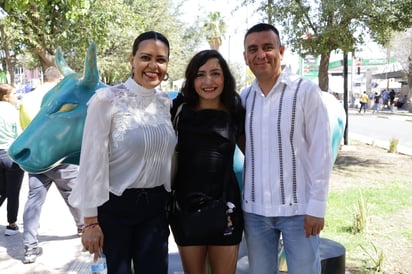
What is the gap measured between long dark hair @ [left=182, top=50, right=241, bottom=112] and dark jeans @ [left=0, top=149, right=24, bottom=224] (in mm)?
3455

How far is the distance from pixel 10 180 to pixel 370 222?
4.59 meters

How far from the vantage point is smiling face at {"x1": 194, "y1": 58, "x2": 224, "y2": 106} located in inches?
94.1

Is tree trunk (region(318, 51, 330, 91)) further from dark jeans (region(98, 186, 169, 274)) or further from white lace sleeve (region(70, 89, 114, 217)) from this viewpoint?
white lace sleeve (region(70, 89, 114, 217))

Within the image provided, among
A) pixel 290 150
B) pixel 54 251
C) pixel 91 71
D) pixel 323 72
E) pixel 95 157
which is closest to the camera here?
pixel 95 157

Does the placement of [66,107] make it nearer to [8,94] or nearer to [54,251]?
[54,251]

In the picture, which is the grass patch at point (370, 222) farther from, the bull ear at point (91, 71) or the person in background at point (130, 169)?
the bull ear at point (91, 71)

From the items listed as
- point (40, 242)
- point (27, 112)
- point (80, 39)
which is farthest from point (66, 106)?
point (80, 39)

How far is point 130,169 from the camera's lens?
219 centimetres

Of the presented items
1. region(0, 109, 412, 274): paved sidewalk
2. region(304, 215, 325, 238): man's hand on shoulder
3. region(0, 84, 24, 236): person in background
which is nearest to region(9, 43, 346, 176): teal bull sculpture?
region(304, 215, 325, 238): man's hand on shoulder

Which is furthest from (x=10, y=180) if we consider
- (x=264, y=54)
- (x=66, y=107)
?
(x=264, y=54)

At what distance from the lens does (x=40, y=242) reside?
5.04 metres

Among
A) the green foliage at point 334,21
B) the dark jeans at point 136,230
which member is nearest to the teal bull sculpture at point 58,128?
the dark jeans at point 136,230

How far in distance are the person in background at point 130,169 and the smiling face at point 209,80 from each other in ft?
0.69

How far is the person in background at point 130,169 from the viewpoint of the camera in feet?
6.96
